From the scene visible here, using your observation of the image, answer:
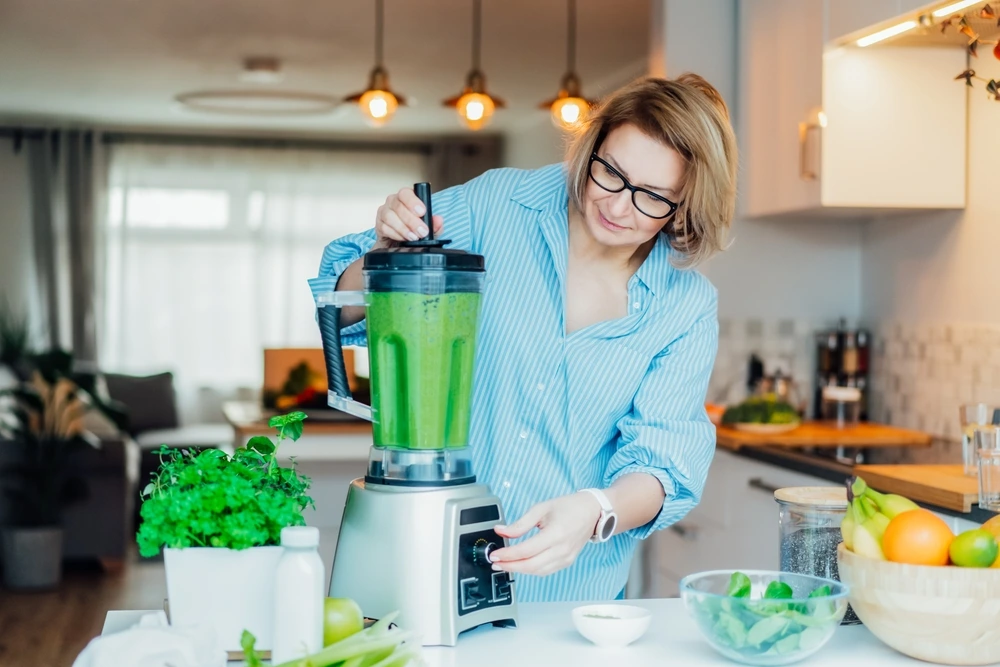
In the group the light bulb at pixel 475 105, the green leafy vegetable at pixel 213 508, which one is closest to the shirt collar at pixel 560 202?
the green leafy vegetable at pixel 213 508

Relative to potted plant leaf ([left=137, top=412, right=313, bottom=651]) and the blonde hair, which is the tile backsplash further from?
potted plant leaf ([left=137, top=412, right=313, bottom=651])

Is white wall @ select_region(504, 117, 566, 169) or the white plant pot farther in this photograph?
white wall @ select_region(504, 117, 566, 169)

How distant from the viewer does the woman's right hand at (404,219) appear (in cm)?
135

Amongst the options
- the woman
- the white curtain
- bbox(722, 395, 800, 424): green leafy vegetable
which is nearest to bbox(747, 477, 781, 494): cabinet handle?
bbox(722, 395, 800, 424): green leafy vegetable

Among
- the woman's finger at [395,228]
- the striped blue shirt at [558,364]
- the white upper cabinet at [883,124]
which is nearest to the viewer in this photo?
the woman's finger at [395,228]

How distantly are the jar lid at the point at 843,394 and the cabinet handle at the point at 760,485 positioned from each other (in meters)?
0.60

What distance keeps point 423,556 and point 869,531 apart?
0.48m

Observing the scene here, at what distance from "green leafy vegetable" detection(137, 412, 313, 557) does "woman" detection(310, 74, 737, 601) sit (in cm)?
40

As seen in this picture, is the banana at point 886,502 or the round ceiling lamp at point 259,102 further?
the round ceiling lamp at point 259,102

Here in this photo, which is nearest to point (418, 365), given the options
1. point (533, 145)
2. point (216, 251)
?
point (533, 145)

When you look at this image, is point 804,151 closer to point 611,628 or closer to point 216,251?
point 611,628

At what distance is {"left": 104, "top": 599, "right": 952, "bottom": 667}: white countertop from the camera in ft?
3.97

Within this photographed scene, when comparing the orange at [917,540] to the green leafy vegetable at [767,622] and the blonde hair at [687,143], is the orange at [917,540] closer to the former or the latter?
the green leafy vegetable at [767,622]

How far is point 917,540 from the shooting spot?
3.89 ft
